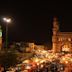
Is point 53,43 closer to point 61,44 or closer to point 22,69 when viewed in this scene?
point 61,44

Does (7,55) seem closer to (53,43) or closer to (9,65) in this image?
(9,65)

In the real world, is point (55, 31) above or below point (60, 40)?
above

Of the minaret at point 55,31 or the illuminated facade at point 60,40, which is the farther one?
the minaret at point 55,31

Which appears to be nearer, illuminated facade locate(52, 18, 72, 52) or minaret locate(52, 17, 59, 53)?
illuminated facade locate(52, 18, 72, 52)

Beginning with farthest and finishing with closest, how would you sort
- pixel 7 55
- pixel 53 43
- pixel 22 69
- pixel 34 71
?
1. pixel 53 43
2. pixel 7 55
3. pixel 22 69
4. pixel 34 71

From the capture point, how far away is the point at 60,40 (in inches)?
3506

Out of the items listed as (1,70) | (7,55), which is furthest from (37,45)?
(1,70)

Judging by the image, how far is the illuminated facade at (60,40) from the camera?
86938 millimetres

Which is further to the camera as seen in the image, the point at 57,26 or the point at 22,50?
the point at 57,26

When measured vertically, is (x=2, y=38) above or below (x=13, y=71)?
above

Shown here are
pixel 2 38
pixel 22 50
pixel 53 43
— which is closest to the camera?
pixel 22 50

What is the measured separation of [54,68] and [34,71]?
255 centimetres

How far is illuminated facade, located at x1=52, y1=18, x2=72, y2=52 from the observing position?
86938mm

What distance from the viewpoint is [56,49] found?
85.8m
